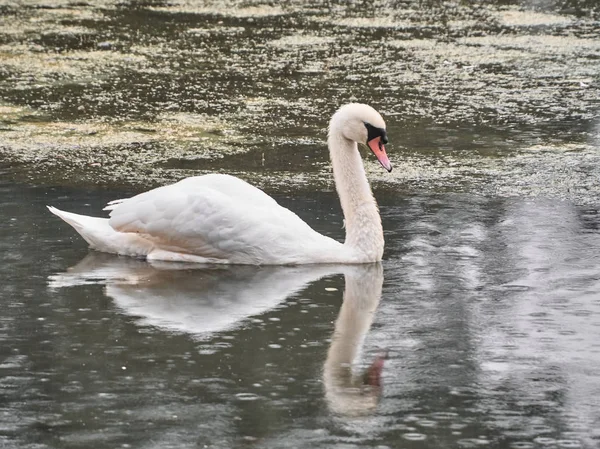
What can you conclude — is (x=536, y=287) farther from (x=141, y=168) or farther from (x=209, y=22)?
(x=209, y=22)

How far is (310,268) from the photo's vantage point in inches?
339

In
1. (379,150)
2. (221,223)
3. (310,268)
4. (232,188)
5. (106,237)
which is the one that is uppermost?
(379,150)

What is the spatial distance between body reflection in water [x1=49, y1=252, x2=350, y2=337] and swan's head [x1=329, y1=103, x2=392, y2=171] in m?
0.90

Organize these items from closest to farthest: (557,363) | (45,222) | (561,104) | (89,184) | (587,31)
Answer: (557,363) < (45,222) < (89,184) < (561,104) < (587,31)

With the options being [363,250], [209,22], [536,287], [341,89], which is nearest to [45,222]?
[363,250]

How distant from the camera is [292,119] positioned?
12922 mm

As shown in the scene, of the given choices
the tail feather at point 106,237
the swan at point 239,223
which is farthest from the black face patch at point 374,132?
the tail feather at point 106,237

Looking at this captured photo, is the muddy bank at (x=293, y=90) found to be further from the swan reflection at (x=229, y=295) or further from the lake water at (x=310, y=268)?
the swan reflection at (x=229, y=295)

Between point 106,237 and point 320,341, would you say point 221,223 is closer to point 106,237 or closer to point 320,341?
point 106,237

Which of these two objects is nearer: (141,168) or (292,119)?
(141,168)

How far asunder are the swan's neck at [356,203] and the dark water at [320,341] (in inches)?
7.2

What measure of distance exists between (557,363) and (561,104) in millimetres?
7290

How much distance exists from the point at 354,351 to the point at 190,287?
164 cm

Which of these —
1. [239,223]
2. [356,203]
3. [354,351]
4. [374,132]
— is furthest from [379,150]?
[354,351]
